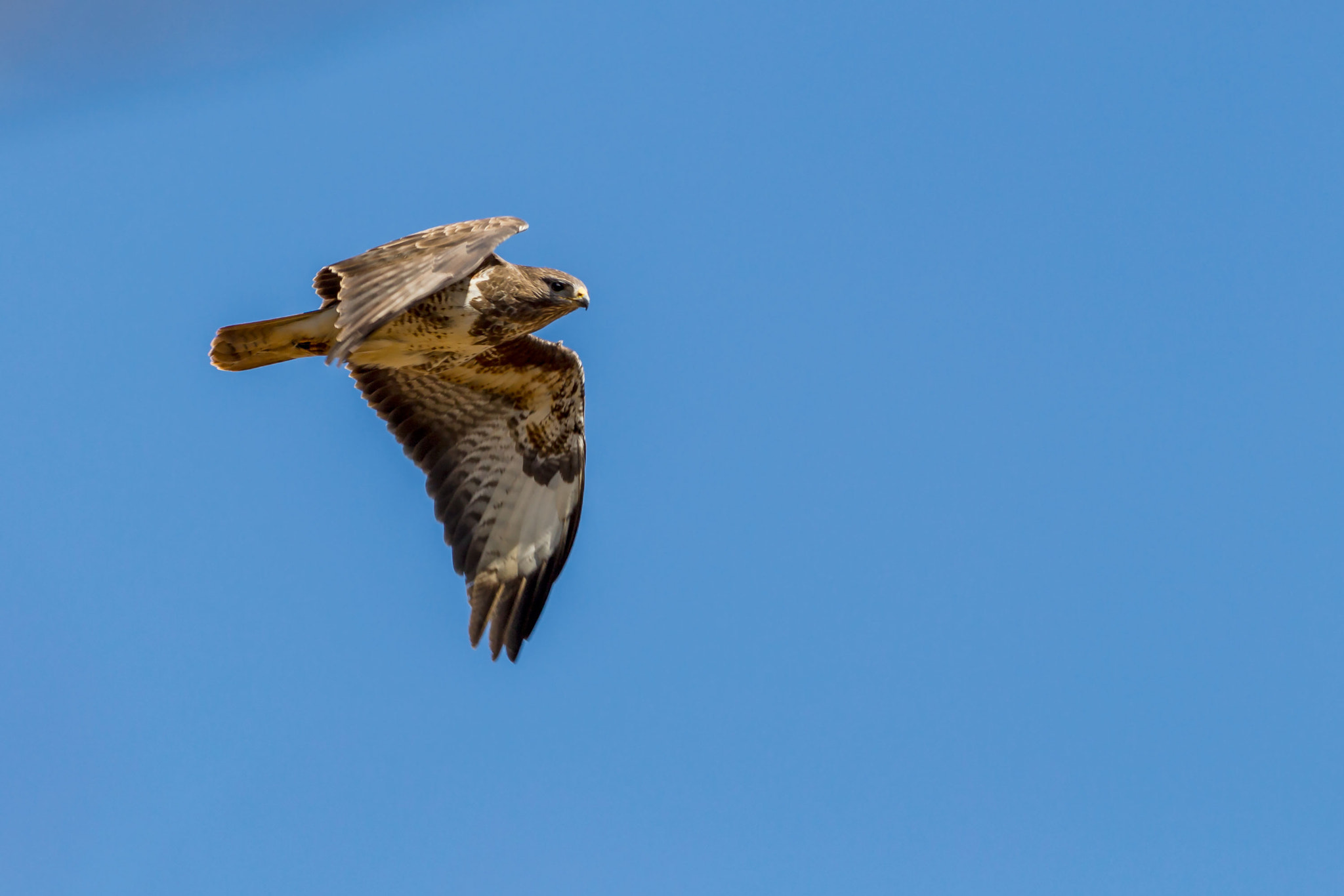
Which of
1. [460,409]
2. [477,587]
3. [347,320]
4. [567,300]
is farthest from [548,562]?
[347,320]

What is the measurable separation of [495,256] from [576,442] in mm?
1699

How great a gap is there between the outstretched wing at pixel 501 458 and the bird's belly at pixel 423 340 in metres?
0.45

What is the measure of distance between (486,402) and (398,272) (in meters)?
2.23

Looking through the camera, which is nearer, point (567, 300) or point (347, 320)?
point (347, 320)

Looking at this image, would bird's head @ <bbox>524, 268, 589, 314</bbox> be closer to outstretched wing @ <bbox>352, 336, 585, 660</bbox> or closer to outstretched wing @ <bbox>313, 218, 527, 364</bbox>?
outstretched wing @ <bbox>313, 218, 527, 364</bbox>

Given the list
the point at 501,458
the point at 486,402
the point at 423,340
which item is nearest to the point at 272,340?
the point at 423,340

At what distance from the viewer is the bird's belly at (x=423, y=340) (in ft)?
25.7

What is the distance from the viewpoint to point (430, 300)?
7.79m

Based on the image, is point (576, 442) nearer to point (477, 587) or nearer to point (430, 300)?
point (477, 587)

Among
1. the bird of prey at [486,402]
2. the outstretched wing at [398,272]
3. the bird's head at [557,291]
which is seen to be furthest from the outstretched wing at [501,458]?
the outstretched wing at [398,272]

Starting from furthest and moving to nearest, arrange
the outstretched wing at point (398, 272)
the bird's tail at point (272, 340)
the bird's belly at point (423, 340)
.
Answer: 1. the bird's belly at point (423, 340)
2. the bird's tail at point (272, 340)
3. the outstretched wing at point (398, 272)

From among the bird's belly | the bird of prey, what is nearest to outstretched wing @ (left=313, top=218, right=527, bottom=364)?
the bird of prey

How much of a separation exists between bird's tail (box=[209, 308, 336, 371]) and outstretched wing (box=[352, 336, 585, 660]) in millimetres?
973

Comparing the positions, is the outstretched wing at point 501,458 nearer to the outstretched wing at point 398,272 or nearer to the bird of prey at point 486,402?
the bird of prey at point 486,402
